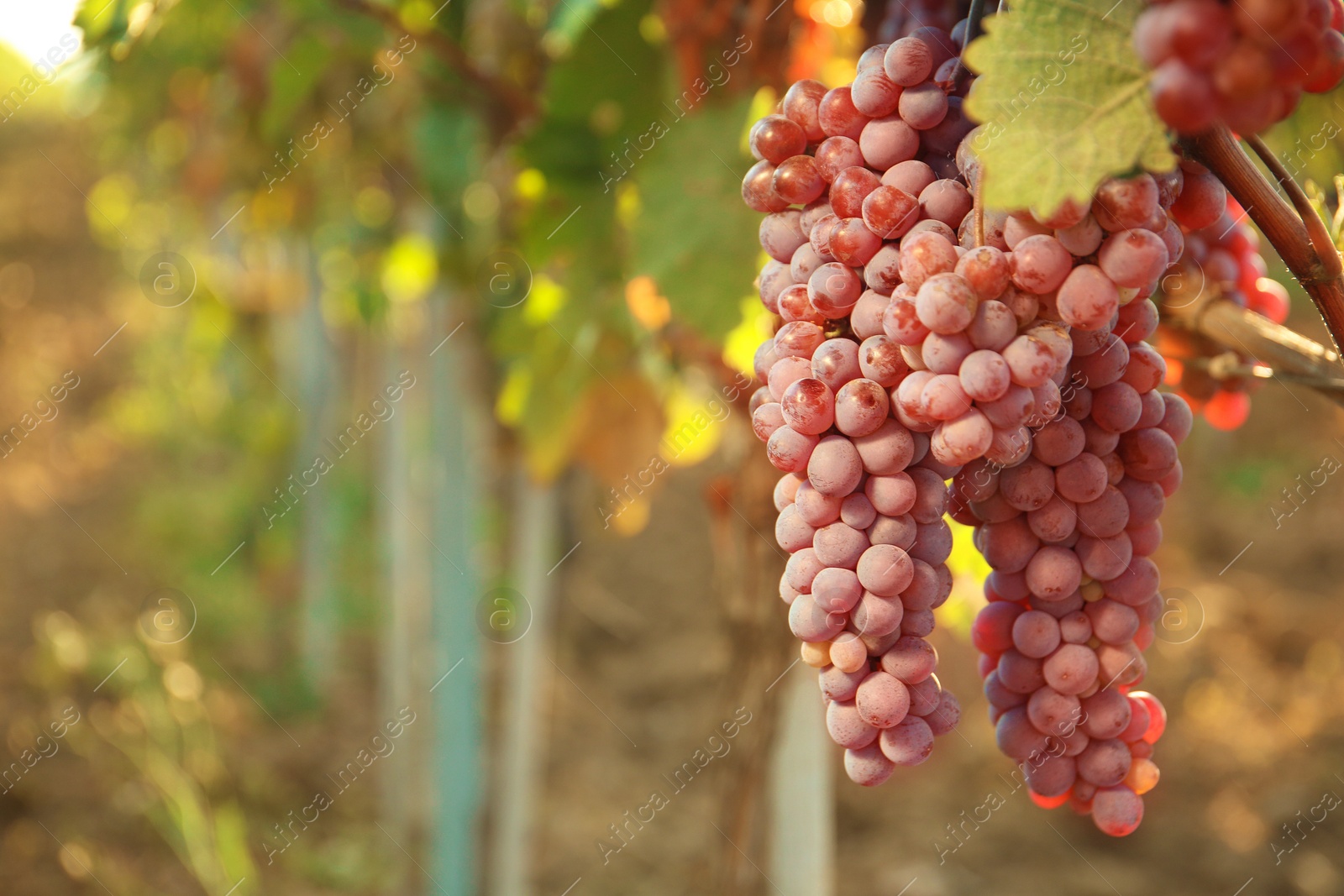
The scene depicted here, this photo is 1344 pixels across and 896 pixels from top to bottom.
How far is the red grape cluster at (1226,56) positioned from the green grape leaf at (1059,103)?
0.03m

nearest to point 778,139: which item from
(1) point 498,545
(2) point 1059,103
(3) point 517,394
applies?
(2) point 1059,103

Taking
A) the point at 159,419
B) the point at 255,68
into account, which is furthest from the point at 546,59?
the point at 159,419

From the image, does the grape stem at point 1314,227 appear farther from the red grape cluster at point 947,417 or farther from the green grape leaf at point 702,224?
the green grape leaf at point 702,224

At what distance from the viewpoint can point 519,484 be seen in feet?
6.48

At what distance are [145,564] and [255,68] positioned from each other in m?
3.22

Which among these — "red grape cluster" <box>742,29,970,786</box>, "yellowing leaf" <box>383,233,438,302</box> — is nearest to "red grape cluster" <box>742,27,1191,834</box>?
"red grape cluster" <box>742,29,970,786</box>

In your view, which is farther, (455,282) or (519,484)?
(519,484)

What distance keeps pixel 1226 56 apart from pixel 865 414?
154mm

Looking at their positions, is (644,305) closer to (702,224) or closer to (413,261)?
(702,224)

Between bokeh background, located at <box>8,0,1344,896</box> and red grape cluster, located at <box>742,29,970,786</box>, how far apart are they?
13.3 inches

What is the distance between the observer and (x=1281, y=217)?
357 mm

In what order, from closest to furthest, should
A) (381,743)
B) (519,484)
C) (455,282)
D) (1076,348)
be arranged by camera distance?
1. (1076,348)
2. (455,282)
3. (519,484)
4. (381,743)

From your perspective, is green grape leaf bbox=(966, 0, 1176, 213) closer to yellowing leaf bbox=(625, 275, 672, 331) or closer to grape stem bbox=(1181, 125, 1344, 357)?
grape stem bbox=(1181, 125, 1344, 357)

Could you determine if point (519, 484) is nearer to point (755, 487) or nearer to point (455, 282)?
point (455, 282)
